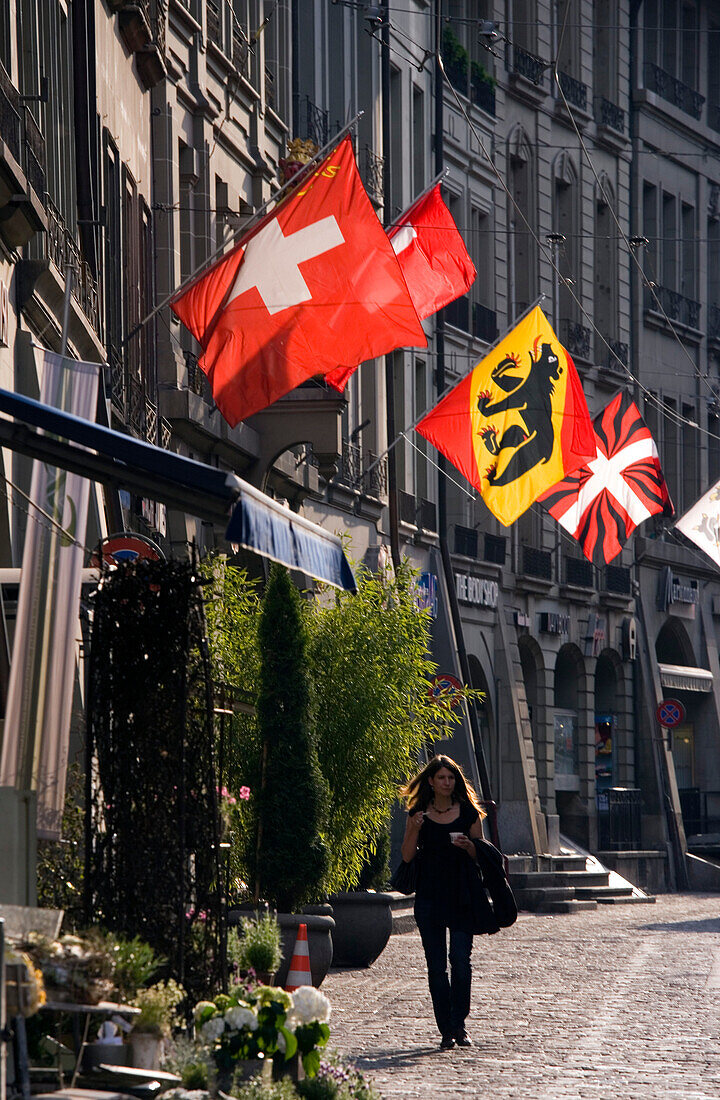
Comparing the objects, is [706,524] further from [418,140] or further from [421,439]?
[418,140]

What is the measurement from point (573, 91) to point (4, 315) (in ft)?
106

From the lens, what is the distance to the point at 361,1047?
12.2 m

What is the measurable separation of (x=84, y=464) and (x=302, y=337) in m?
8.84

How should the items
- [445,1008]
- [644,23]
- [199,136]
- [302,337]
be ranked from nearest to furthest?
1. [445,1008]
2. [302,337]
3. [199,136]
4. [644,23]

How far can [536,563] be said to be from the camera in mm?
41781

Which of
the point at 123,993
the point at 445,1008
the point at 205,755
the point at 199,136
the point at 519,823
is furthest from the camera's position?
the point at 519,823

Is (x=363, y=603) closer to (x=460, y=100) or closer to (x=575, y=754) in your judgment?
(x=460, y=100)

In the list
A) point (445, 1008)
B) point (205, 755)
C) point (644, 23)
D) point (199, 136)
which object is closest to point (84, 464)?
point (205, 755)

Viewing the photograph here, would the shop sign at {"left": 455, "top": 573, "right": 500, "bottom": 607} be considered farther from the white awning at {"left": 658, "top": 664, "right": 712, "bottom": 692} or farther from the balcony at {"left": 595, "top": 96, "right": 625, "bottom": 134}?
the balcony at {"left": 595, "top": 96, "right": 625, "bottom": 134}

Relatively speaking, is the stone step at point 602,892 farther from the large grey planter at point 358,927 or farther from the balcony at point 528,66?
the balcony at point 528,66

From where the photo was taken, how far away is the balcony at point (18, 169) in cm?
1405

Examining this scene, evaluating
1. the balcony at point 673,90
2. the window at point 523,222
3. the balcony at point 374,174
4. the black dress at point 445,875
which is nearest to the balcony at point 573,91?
the window at point 523,222

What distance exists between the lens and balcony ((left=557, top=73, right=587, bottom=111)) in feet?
147

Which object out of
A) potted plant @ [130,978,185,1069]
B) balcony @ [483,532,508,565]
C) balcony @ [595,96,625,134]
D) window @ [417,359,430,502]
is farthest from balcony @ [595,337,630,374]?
potted plant @ [130,978,185,1069]
